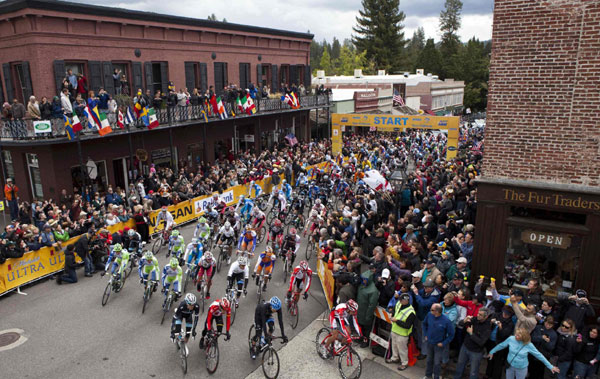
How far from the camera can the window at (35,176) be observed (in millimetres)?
20453

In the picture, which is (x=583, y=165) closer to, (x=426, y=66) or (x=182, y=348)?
(x=182, y=348)

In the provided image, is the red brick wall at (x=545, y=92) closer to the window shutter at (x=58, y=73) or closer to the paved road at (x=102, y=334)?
the paved road at (x=102, y=334)

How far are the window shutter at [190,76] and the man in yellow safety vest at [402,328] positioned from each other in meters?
21.5

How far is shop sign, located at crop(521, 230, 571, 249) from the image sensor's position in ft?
32.2

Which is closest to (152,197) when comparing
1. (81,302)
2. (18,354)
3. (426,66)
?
(81,302)

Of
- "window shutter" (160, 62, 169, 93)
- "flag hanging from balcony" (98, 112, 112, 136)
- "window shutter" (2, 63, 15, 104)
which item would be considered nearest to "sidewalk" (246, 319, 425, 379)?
"flag hanging from balcony" (98, 112, 112, 136)

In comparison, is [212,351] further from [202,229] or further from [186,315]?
[202,229]

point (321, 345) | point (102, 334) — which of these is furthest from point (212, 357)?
point (102, 334)

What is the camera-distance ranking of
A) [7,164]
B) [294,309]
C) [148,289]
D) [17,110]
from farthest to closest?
[7,164] < [17,110] < [148,289] < [294,309]

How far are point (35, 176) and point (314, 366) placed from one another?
17163 millimetres

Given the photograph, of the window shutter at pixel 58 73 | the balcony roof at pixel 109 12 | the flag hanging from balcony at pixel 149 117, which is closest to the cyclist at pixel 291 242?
the flag hanging from balcony at pixel 149 117

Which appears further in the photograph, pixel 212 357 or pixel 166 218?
pixel 166 218

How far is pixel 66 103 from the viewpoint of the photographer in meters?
17.7

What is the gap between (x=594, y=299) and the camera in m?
9.47
